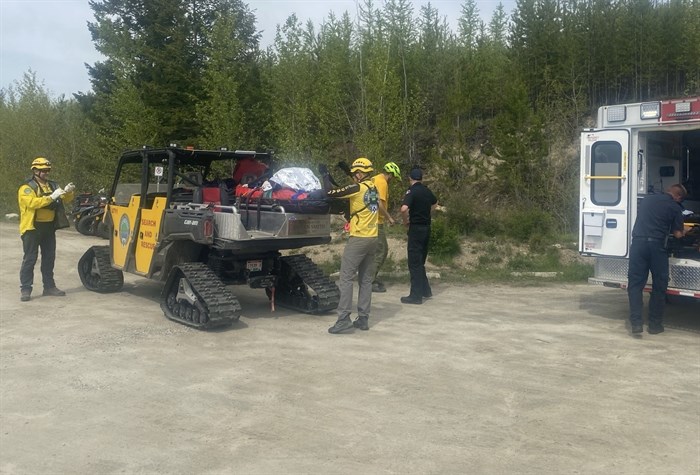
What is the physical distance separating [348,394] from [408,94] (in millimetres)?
18454

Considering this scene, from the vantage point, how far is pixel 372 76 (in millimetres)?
19484

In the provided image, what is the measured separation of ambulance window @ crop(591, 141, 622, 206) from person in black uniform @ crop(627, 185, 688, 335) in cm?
53

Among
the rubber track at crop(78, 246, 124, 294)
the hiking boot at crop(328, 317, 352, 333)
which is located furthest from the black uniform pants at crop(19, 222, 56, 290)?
the hiking boot at crop(328, 317, 352, 333)

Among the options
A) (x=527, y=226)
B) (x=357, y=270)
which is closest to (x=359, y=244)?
(x=357, y=270)

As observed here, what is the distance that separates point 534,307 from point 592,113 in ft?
54.1

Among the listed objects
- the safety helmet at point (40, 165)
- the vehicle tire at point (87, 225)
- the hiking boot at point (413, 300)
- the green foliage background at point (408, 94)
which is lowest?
the hiking boot at point (413, 300)

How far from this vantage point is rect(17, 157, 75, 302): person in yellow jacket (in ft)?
32.2

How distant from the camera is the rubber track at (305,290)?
29.1 ft

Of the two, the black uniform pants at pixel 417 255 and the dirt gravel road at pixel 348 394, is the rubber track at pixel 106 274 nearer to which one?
the dirt gravel road at pixel 348 394

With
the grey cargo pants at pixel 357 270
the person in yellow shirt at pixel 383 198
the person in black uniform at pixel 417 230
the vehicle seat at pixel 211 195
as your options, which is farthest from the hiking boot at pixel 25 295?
the person in black uniform at pixel 417 230

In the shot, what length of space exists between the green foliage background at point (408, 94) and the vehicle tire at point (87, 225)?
13.5 ft

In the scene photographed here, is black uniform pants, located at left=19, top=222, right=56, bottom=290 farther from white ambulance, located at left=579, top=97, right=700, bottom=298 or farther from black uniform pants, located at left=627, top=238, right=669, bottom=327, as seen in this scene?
black uniform pants, located at left=627, top=238, right=669, bottom=327

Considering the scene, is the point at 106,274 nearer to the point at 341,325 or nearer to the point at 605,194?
the point at 341,325

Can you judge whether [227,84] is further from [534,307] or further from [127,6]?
[127,6]
